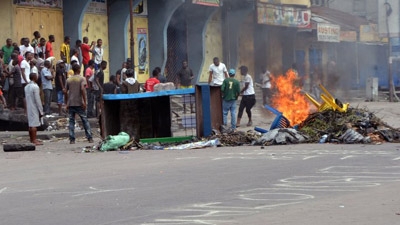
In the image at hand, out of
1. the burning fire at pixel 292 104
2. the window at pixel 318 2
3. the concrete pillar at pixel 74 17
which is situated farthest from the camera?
the window at pixel 318 2

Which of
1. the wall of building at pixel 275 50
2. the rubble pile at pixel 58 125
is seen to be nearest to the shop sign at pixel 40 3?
the rubble pile at pixel 58 125

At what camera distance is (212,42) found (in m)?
33.5

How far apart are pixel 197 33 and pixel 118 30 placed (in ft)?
15.4

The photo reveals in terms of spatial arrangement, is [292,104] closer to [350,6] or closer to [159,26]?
[159,26]

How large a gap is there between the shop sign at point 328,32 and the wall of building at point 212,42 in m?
5.83

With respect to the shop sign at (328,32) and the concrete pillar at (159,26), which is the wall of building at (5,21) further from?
the shop sign at (328,32)

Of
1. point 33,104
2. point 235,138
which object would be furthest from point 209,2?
point 235,138

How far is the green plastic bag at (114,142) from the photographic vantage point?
16.1 meters

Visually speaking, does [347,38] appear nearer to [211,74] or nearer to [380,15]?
[380,15]

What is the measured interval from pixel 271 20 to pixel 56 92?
46.6 feet

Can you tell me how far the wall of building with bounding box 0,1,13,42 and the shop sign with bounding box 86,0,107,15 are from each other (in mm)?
3680

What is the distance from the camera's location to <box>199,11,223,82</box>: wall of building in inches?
1300

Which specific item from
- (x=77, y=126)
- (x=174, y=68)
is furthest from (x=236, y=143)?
(x=174, y=68)

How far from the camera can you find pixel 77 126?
70.4 feet
